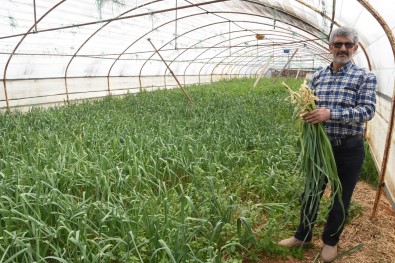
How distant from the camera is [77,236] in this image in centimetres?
188

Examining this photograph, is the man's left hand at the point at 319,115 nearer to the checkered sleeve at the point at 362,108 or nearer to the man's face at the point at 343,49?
the checkered sleeve at the point at 362,108

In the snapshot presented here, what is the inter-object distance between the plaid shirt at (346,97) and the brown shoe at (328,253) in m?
0.77

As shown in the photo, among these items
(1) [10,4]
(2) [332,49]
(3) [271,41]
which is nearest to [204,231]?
(2) [332,49]

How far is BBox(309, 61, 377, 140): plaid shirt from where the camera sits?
213 cm

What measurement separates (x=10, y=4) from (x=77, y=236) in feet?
19.4

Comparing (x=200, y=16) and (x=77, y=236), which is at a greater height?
(x=200, y=16)

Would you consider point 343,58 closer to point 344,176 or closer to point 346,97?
point 346,97

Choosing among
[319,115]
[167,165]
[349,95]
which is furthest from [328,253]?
[167,165]

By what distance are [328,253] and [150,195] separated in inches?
57.9

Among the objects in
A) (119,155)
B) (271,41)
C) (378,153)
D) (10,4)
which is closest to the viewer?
(119,155)

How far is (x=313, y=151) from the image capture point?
7.32 ft

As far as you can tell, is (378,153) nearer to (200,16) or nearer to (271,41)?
(200,16)

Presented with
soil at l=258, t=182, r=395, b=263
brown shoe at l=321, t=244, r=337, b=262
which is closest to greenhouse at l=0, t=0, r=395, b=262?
soil at l=258, t=182, r=395, b=263

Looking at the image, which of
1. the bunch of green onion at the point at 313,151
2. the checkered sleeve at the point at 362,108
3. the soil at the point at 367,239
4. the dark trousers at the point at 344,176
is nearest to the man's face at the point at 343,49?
the checkered sleeve at the point at 362,108
